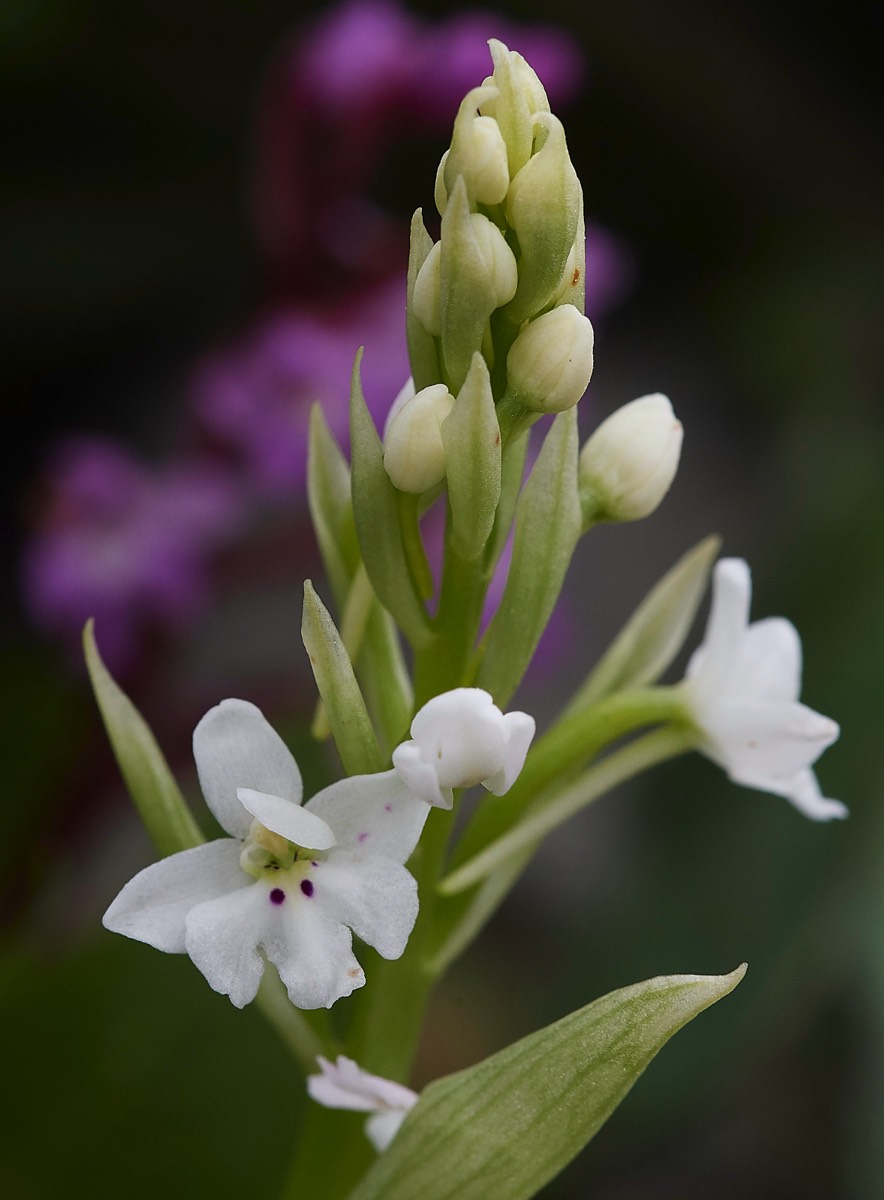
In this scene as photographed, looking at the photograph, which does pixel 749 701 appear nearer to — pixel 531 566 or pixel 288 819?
pixel 531 566

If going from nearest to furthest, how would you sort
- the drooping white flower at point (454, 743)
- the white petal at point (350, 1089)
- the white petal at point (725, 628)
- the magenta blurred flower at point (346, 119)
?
the drooping white flower at point (454, 743) < the white petal at point (350, 1089) < the white petal at point (725, 628) < the magenta blurred flower at point (346, 119)

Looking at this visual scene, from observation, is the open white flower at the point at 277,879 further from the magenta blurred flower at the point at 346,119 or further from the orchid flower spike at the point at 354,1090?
the magenta blurred flower at the point at 346,119

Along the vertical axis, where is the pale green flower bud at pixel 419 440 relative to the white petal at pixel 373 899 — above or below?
above

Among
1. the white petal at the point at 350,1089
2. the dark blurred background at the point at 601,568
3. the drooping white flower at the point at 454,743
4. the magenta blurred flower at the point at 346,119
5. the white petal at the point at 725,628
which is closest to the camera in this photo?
the drooping white flower at the point at 454,743

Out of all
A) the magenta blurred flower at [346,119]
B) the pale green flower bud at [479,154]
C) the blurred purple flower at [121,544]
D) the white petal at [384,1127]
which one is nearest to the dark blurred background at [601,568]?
the blurred purple flower at [121,544]

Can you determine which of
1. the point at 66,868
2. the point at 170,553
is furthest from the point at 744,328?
the point at 66,868

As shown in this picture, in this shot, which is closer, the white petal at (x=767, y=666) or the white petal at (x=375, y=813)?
the white petal at (x=375, y=813)

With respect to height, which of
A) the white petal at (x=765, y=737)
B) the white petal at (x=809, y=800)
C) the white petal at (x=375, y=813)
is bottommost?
the white petal at (x=809, y=800)
